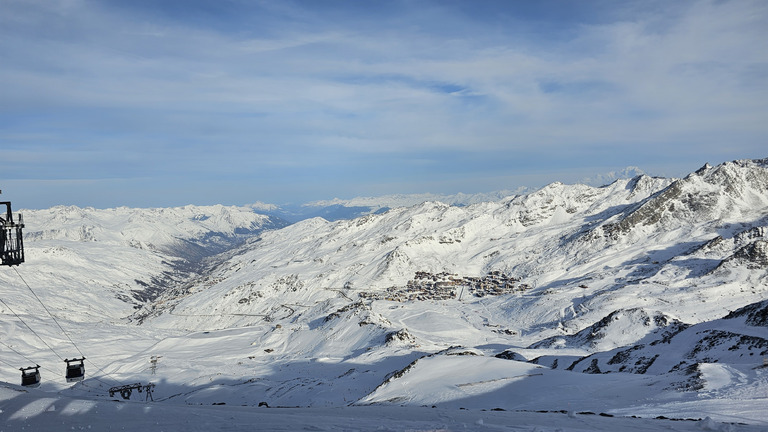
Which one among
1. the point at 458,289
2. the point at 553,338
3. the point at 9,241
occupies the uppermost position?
the point at 9,241

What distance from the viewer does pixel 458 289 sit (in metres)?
186

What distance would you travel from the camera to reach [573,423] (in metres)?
16.2

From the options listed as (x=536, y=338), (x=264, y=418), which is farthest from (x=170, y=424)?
(x=536, y=338)

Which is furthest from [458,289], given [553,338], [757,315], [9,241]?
[9,241]

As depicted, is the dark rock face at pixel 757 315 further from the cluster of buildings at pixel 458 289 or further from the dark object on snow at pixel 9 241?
the cluster of buildings at pixel 458 289

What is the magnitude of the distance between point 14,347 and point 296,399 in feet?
468

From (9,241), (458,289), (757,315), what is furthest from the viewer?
(458,289)

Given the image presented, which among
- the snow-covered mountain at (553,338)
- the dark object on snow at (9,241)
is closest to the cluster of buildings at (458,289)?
the snow-covered mountain at (553,338)

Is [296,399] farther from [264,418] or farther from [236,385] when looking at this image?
[264,418]

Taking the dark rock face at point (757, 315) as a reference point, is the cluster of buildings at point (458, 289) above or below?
below

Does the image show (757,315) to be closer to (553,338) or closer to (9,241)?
(553,338)

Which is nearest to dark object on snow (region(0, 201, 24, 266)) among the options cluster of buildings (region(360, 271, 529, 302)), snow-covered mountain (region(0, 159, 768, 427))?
snow-covered mountain (region(0, 159, 768, 427))

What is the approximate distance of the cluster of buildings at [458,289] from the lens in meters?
175

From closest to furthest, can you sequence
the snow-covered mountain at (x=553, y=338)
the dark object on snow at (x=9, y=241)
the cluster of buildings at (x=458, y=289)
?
1. the dark object on snow at (x=9, y=241)
2. the snow-covered mountain at (x=553, y=338)
3. the cluster of buildings at (x=458, y=289)
